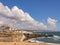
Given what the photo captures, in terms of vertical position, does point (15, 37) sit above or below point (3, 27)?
below

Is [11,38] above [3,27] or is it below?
below

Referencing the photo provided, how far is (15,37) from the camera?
28734 mm

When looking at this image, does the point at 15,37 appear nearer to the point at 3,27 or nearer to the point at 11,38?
the point at 11,38

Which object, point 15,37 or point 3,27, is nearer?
point 15,37

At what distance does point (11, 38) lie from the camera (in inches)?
1093

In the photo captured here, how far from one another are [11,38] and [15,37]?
1115mm

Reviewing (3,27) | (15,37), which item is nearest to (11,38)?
(15,37)

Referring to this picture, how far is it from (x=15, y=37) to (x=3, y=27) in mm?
58192

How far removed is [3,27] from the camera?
282 ft

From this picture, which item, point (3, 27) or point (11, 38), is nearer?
point (11, 38)
